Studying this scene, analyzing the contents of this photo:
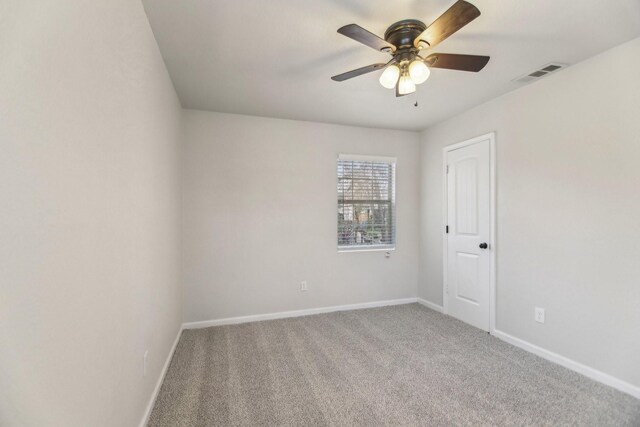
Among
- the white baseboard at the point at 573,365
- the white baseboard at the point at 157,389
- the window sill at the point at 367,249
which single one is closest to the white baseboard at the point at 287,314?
the white baseboard at the point at 157,389

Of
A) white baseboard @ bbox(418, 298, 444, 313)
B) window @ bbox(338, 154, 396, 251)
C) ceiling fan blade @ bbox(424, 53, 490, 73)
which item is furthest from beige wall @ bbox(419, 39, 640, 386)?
window @ bbox(338, 154, 396, 251)

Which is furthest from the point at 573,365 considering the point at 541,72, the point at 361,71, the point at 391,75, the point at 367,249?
the point at 361,71

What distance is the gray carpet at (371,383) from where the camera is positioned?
1947 mm

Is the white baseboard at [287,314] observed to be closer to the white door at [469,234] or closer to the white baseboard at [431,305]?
the white baseboard at [431,305]

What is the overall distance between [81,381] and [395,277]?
12.6 feet

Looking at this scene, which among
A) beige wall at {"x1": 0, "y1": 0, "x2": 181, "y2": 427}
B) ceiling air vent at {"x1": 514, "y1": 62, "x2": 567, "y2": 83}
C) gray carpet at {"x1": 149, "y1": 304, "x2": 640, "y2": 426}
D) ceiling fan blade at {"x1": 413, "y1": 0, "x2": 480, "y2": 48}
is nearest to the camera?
beige wall at {"x1": 0, "y1": 0, "x2": 181, "y2": 427}

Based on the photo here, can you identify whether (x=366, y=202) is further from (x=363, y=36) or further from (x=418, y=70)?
(x=363, y=36)

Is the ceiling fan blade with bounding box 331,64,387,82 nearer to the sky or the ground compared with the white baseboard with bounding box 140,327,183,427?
nearer to the sky

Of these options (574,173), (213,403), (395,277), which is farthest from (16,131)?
(395,277)

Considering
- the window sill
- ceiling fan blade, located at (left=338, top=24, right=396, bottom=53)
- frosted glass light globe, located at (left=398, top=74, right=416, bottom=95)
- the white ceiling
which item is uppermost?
the white ceiling

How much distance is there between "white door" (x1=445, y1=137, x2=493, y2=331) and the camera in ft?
10.9

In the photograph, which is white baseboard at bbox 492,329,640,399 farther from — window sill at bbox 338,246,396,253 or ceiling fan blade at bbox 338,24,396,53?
ceiling fan blade at bbox 338,24,396,53

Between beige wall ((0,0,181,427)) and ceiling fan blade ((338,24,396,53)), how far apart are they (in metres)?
1.11

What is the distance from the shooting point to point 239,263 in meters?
3.66
